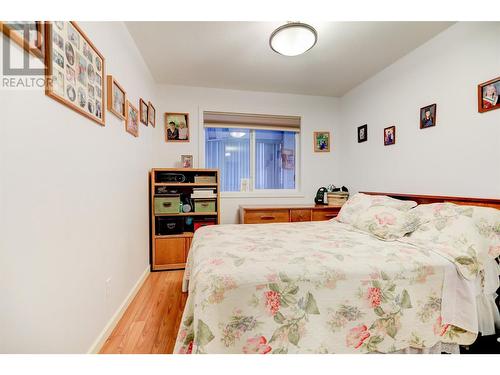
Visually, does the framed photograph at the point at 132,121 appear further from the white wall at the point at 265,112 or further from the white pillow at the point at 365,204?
the white pillow at the point at 365,204

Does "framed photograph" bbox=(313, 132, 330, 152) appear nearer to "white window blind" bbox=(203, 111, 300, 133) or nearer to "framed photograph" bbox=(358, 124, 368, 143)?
"white window blind" bbox=(203, 111, 300, 133)

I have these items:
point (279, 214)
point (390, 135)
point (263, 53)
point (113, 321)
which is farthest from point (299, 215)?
point (113, 321)

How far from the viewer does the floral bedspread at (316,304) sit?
3.35 ft

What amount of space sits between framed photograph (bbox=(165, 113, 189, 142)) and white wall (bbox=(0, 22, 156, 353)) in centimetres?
116

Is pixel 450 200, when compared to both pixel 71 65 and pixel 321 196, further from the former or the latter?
pixel 71 65

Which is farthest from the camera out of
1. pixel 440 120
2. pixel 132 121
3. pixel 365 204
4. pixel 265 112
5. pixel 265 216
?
pixel 265 112

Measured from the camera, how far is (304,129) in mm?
3486

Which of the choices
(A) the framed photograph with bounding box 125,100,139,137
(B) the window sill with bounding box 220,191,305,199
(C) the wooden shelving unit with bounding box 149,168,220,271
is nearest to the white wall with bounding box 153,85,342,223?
(B) the window sill with bounding box 220,191,305,199

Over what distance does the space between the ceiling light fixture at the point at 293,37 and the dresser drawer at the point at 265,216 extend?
1.79 m

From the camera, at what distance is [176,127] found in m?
3.10

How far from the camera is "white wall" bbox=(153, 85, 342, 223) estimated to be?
10.1ft

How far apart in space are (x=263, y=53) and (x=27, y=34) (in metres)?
1.94
